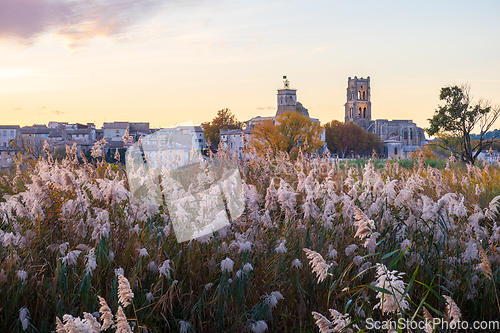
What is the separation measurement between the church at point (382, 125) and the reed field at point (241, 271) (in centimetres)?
11340

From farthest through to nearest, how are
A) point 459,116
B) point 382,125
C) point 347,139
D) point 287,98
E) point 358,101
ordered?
point 358,101 < point 382,125 < point 287,98 < point 347,139 < point 459,116

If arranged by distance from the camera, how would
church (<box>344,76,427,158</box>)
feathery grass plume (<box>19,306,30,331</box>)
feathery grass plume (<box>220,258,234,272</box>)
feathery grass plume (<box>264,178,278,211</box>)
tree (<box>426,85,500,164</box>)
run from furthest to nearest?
church (<box>344,76,427,158</box>) < tree (<box>426,85,500,164</box>) < feathery grass plume (<box>264,178,278,211</box>) < feathery grass plume (<box>220,258,234,272</box>) < feathery grass plume (<box>19,306,30,331</box>)

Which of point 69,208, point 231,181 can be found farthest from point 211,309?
point 231,181

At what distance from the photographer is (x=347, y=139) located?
10781 centimetres

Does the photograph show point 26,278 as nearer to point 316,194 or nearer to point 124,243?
point 124,243

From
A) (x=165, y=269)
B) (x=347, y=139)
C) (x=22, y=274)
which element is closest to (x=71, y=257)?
(x=22, y=274)

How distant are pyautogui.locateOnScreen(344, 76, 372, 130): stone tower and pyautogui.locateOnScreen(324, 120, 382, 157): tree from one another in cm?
4198

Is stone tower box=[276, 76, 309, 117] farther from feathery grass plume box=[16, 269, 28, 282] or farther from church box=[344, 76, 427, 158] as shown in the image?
feathery grass plume box=[16, 269, 28, 282]

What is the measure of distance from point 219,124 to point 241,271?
109701mm

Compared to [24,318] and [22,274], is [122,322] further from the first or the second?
[22,274]

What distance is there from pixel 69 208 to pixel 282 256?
7.62 ft

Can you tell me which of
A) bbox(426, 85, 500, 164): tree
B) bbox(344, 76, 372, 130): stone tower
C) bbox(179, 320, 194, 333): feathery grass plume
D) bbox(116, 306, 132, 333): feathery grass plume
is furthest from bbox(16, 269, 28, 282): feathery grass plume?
bbox(344, 76, 372, 130): stone tower

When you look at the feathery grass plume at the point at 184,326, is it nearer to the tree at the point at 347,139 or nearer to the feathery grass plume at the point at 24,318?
the feathery grass plume at the point at 24,318

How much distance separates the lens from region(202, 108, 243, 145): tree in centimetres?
10953
